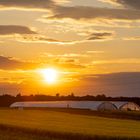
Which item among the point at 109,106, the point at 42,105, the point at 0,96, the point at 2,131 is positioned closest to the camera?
the point at 2,131

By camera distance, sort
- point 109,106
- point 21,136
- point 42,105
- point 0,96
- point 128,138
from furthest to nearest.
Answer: point 0,96 < point 42,105 < point 109,106 < point 21,136 < point 128,138

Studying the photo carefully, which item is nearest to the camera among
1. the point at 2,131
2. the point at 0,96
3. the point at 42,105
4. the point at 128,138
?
the point at 128,138

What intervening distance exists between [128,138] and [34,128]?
778 centimetres

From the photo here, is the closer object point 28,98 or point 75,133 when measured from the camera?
point 75,133

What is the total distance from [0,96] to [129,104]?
60.0 metres

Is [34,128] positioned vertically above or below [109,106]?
below

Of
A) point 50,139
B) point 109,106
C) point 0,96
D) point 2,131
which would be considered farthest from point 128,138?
point 0,96

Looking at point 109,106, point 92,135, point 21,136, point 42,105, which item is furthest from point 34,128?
point 42,105

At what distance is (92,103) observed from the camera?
101312mm

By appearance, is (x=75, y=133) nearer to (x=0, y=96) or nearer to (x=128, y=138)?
(x=128, y=138)

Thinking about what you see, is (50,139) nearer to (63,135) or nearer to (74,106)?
(63,135)

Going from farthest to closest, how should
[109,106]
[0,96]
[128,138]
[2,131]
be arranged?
[0,96], [109,106], [2,131], [128,138]

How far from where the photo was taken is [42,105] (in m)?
110

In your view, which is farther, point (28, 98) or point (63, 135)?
point (28, 98)
